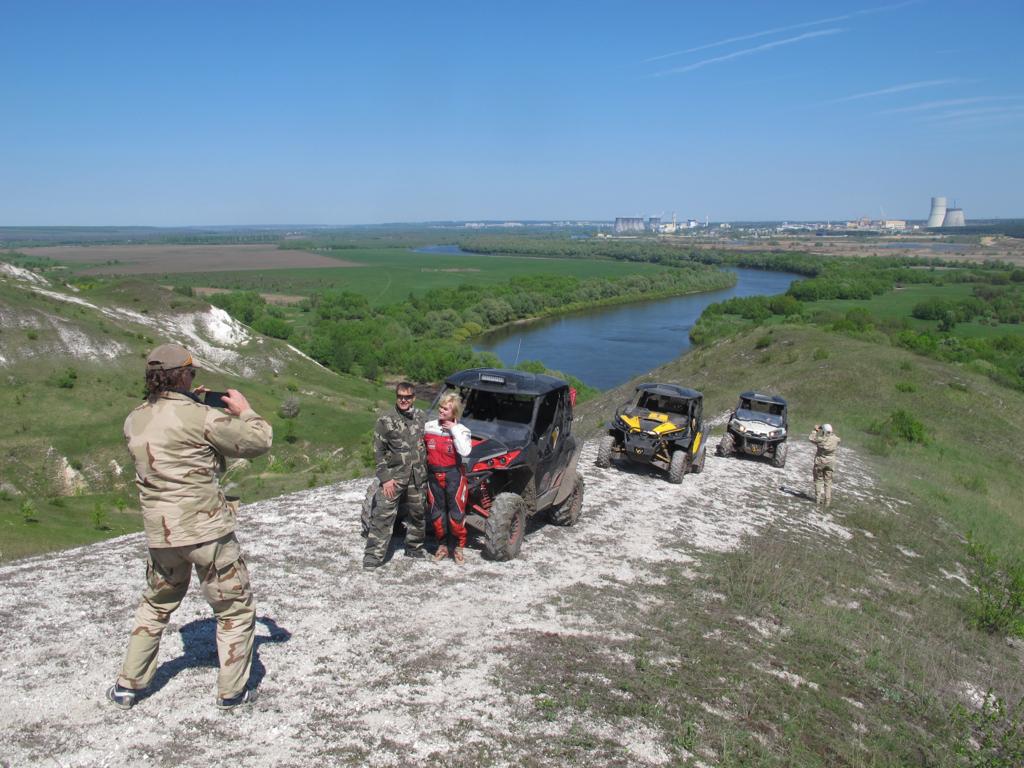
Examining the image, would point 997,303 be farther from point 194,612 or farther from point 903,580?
point 194,612

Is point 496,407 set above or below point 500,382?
below

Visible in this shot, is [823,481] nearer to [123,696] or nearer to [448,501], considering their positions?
[448,501]

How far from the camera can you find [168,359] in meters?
4.64

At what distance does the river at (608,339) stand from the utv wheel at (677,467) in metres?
46.9

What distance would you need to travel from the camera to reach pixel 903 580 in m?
11.1

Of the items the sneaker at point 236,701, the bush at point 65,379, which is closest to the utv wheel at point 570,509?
the sneaker at point 236,701

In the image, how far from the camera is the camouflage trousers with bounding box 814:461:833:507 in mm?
14320

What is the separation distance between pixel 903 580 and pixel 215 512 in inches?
424

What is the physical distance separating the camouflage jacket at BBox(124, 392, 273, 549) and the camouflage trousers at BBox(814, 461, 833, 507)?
12.8 m

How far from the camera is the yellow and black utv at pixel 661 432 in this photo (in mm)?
14570

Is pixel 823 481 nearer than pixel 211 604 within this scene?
No

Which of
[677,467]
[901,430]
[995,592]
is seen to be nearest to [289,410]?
[677,467]

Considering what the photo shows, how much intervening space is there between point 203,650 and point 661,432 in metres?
10.5

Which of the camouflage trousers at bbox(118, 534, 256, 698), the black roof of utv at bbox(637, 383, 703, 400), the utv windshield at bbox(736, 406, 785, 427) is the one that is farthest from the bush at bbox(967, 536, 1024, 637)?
the camouflage trousers at bbox(118, 534, 256, 698)
